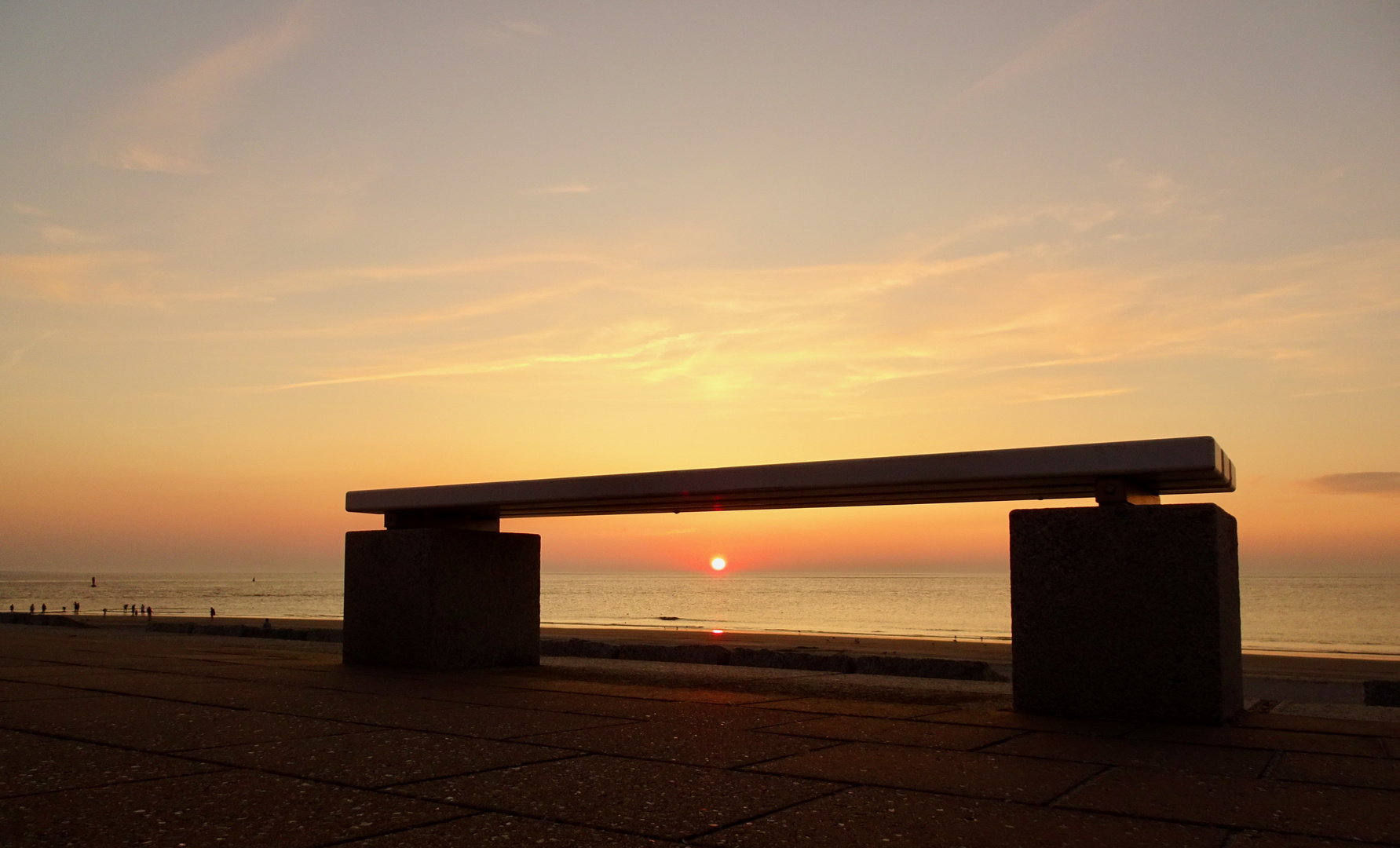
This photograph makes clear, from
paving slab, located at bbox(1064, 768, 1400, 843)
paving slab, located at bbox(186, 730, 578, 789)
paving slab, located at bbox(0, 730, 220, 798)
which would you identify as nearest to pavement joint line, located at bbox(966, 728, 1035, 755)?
paving slab, located at bbox(1064, 768, 1400, 843)

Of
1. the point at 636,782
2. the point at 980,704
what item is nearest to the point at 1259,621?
the point at 980,704

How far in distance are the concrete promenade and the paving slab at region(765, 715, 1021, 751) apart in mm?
36

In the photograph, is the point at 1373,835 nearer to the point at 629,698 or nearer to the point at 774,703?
the point at 774,703

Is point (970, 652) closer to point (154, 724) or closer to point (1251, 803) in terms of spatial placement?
point (1251, 803)

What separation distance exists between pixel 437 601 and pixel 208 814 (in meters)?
6.77

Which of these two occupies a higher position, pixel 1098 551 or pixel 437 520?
pixel 437 520

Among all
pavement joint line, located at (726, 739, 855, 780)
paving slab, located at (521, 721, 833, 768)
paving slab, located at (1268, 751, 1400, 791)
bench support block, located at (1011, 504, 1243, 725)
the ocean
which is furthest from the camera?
the ocean

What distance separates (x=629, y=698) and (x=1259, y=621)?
7411cm

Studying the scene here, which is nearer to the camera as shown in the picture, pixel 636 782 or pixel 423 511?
pixel 636 782

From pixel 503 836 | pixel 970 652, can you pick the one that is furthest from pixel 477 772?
pixel 970 652

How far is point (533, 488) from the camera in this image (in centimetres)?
1037

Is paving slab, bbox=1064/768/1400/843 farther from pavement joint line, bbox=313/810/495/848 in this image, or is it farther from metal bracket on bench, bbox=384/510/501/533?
metal bracket on bench, bbox=384/510/501/533

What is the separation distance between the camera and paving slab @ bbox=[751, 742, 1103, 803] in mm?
4965

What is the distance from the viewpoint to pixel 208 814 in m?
4.21
